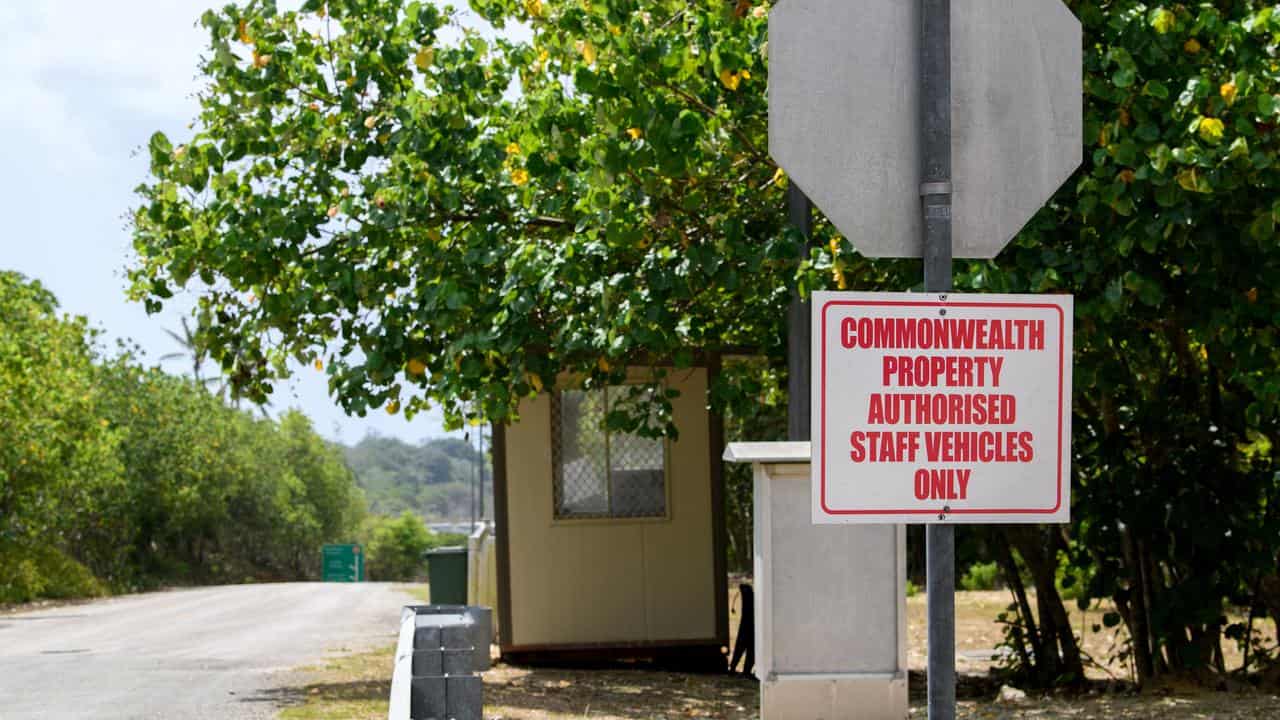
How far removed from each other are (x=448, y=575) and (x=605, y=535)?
271 cm

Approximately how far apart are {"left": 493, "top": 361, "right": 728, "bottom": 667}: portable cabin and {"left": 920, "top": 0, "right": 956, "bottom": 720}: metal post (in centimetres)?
1037

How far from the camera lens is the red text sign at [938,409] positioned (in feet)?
9.64

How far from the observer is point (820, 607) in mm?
6711

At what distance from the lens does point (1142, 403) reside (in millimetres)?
10844

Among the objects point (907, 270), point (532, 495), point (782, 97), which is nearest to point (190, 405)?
point (532, 495)

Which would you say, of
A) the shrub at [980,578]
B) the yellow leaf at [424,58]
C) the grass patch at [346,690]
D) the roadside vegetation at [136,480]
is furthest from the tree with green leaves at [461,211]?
the shrub at [980,578]

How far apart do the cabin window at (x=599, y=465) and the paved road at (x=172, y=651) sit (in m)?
3.12

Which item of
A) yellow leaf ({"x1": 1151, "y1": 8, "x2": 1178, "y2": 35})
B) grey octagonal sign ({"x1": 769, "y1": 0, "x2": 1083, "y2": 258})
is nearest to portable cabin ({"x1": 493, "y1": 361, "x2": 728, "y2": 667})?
yellow leaf ({"x1": 1151, "y1": 8, "x2": 1178, "y2": 35})

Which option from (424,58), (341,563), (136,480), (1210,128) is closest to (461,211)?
(424,58)

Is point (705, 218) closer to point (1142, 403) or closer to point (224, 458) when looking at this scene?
point (1142, 403)

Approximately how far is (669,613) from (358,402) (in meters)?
4.15

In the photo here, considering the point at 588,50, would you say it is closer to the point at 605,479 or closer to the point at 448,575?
the point at 605,479

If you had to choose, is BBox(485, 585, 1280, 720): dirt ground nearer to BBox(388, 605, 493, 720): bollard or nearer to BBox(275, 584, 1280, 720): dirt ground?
BBox(275, 584, 1280, 720): dirt ground

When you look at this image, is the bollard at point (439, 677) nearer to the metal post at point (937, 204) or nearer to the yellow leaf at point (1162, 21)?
the metal post at point (937, 204)
